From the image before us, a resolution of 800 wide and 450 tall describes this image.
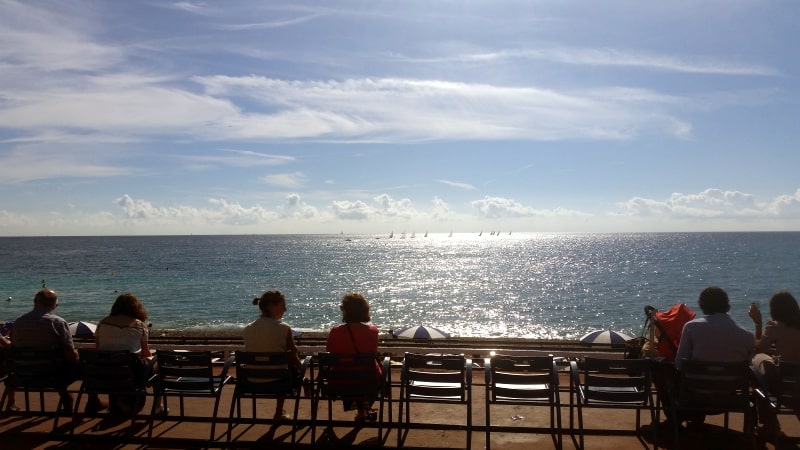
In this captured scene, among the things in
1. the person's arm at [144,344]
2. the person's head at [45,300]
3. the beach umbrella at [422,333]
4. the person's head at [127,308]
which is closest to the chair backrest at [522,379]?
the person's arm at [144,344]

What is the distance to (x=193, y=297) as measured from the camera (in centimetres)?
5347

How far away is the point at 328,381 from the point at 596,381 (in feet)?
7.63

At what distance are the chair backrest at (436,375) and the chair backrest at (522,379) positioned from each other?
0.24 meters

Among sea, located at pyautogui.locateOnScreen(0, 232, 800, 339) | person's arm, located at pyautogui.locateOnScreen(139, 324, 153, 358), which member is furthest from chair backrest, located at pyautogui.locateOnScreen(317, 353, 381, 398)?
sea, located at pyautogui.locateOnScreen(0, 232, 800, 339)

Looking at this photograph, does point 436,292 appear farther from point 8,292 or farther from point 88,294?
point 8,292

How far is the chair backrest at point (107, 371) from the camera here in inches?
238

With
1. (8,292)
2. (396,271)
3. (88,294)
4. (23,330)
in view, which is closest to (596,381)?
(23,330)

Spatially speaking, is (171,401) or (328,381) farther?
(171,401)

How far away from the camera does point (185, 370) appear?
6.14 m

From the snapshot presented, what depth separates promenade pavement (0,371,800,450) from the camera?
5.84 meters

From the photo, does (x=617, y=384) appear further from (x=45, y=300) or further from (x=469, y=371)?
(x=45, y=300)

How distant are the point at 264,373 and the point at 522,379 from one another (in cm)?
226

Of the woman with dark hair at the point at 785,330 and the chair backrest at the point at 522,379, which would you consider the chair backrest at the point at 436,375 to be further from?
the woman with dark hair at the point at 785,330

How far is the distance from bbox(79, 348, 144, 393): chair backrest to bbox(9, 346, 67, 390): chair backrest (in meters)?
0.38
